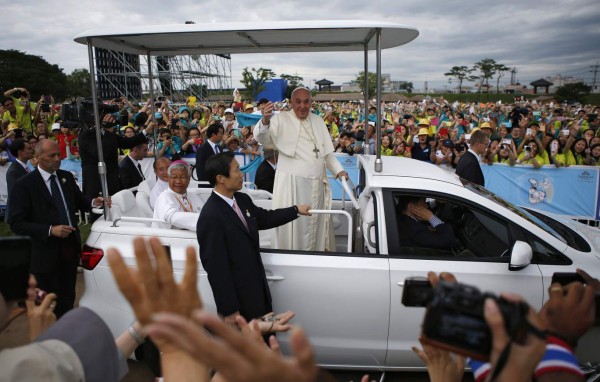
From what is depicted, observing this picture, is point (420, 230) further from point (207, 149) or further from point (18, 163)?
point (18, 163)

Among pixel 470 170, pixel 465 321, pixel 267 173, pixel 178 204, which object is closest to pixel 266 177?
pixel 267 173

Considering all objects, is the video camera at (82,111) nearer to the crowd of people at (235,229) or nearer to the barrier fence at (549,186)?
the crowd of people at (235,229)

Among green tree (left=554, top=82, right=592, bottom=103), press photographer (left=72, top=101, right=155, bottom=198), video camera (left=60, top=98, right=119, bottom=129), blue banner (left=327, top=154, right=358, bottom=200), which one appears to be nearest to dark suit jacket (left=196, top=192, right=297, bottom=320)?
video camera (left=60, top=98, right=119, bottom=129)

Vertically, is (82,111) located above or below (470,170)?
above

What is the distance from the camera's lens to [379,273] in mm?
2885

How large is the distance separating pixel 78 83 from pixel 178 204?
6563cm

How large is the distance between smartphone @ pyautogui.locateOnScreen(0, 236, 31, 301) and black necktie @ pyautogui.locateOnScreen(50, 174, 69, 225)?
274cm

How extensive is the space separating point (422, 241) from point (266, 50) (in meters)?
2.63

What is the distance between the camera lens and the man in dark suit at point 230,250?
8.82ft

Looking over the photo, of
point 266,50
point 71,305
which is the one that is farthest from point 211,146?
point 71,305

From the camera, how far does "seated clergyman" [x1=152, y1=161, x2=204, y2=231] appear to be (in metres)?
3.24

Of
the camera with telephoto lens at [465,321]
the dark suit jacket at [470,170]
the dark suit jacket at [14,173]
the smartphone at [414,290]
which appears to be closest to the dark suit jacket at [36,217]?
the dark suit jacket at [14,173]

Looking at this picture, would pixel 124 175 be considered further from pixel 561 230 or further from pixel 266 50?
pixel 561 230

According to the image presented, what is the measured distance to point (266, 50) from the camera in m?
4.56
